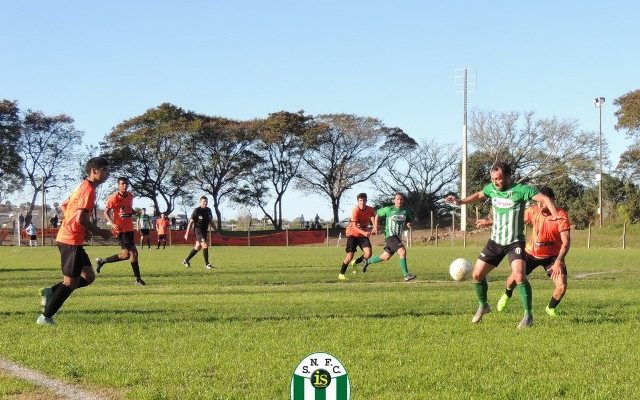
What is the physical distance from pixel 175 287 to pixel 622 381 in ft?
34.0

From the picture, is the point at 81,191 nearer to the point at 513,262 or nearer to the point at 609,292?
the point at 513,262

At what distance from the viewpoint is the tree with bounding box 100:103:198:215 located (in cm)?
6444

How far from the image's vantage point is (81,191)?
364 inches

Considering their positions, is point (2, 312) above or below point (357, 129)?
below

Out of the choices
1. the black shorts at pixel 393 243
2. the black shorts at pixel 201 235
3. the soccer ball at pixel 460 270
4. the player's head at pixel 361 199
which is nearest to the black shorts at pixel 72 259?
the soccer ball at pixel 460 270

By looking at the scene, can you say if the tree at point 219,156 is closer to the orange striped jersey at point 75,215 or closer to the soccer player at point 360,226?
the soccer player at point 360,226

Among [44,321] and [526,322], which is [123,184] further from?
[526,322]

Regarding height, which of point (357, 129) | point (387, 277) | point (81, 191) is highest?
point (357, 129)

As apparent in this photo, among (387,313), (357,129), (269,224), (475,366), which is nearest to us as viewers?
(475,366)

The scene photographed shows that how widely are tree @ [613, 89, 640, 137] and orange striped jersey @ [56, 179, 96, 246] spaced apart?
5106 centimetres

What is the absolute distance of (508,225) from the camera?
9.45 metres

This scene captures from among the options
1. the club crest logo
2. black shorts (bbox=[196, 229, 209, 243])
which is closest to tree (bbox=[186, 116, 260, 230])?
black shorts (bbox=[196, 229, 209, 243])

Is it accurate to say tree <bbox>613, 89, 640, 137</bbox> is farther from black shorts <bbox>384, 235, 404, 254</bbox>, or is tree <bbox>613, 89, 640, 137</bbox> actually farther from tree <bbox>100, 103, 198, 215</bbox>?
black shorts <bbox>384, 235, 404, 254</bbox>

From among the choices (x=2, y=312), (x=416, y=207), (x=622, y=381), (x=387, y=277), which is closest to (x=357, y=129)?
(x=416, y=207)
